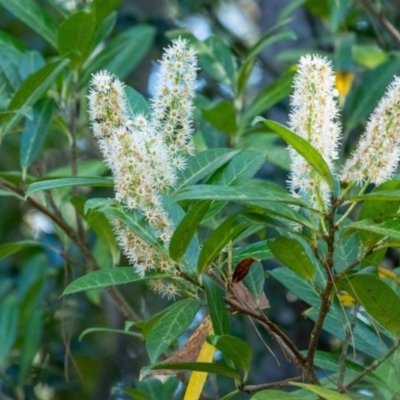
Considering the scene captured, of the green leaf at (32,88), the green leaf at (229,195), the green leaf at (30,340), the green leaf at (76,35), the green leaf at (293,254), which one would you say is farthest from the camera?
the green leaf at (30,340)

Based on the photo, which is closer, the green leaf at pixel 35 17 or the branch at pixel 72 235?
the branch at pixel 72 235

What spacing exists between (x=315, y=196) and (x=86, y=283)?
0.26 metres

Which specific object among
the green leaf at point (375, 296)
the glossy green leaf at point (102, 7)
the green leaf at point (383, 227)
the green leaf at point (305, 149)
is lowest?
the green leaf at point (375, 296)

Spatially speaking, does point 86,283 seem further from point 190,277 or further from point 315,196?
point 315,196

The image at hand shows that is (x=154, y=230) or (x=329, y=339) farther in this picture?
(x=329, y=339)

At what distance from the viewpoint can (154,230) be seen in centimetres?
80

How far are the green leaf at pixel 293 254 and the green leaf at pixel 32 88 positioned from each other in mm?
497

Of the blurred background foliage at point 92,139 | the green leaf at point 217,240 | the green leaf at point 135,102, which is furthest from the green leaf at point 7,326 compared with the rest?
the green leaf at point 217,240

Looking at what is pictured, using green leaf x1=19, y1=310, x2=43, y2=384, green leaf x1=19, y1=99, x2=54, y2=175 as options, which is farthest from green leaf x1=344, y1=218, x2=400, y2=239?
green leaf x1=19, y1=310, x2=43, y2=384

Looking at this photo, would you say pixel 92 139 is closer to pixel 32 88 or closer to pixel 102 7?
pixel 102 7

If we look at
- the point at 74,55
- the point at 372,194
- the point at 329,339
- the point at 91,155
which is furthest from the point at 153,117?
the point at 91,155

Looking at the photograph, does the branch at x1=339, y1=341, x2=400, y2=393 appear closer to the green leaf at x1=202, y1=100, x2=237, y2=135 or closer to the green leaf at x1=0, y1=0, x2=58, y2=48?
the green leaf at x1=202, y1=100, x2=237, y2=135

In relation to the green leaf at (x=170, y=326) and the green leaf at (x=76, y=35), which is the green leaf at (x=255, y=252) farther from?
the green leaf at (x=76, y=35)

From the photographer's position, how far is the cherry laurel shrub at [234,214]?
0.73 metres
